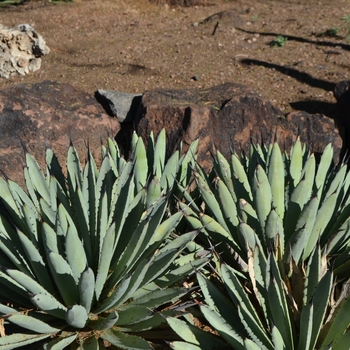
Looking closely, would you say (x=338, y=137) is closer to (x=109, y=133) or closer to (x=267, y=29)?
(x=109, y=133)

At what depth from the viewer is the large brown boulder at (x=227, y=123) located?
3998 mm

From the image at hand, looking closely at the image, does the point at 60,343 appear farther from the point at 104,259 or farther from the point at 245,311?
the point at 245,311

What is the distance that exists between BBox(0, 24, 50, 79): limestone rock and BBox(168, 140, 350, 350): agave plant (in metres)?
4.12

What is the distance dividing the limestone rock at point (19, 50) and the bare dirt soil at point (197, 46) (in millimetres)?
130

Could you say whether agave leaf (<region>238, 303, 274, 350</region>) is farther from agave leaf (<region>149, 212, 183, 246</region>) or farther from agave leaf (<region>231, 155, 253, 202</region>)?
agave leaf (<region>231, 155, 253, 202</region>)

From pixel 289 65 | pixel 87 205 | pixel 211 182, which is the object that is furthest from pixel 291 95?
pixel 87 205

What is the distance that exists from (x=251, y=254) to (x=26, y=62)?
5.00 m

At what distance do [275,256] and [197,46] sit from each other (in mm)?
5083

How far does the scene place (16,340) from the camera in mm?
2199

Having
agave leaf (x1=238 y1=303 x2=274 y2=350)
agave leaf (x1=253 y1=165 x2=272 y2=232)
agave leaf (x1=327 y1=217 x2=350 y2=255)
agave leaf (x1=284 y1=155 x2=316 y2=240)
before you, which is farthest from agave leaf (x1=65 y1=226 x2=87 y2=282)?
agave leaf (x1=327 y1=217 x2=350 y2=255)

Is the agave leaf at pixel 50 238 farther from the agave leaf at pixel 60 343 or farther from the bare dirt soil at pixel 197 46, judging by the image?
the bare dirt soil at pixel 197 46

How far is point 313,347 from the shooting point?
211 cm

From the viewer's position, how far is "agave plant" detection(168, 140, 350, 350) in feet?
6.93

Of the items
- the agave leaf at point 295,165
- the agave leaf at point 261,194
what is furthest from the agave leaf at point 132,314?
the agave leaf at point 295,165
